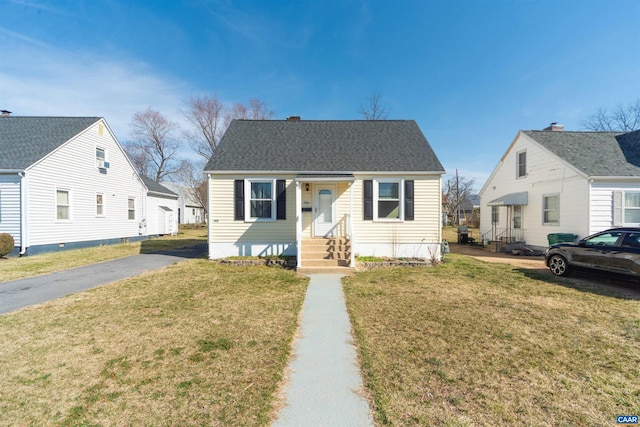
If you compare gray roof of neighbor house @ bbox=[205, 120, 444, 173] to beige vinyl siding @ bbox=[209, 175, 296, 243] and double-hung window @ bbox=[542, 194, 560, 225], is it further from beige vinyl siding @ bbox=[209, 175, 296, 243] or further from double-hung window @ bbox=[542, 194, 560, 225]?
double-hung window @ bbox=[542, 194, 560, 225]

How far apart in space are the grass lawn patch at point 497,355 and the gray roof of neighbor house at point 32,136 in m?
15.2

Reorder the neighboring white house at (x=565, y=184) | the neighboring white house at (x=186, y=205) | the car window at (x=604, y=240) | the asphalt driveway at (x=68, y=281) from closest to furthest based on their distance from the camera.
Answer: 1. the asphalt driveway at (x=68, y=281)
2. the car window at (x=604, y=240)
3. the neighboring white house at (x=565, y=184)
4. the neighboring white house at (x=186, y=205)

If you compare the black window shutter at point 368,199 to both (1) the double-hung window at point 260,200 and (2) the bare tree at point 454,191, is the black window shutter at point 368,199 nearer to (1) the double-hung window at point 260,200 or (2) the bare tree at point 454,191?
(1) the double-hung window at point 260,200

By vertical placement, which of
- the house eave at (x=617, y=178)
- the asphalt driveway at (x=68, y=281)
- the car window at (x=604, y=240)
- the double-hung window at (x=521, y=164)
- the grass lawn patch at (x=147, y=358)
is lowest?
the grass lawn patch at (x=147, y=358)

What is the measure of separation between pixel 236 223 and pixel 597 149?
16728 millimetres

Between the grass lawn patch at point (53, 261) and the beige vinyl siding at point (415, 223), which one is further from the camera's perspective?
the beige vinyl siding at point (415, 223)

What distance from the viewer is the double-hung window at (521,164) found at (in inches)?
559

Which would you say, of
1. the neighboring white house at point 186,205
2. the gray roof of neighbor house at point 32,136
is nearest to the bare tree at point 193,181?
the neighboring white house at point 186,205

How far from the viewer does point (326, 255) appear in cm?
935

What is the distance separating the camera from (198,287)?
6953 millimetres

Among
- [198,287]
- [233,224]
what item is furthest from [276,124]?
[198,287]

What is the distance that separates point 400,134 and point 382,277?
24.2 feet

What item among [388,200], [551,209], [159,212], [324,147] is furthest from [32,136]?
[551,209]

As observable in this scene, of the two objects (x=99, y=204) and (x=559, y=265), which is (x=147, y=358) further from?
(x=99, y=204)
